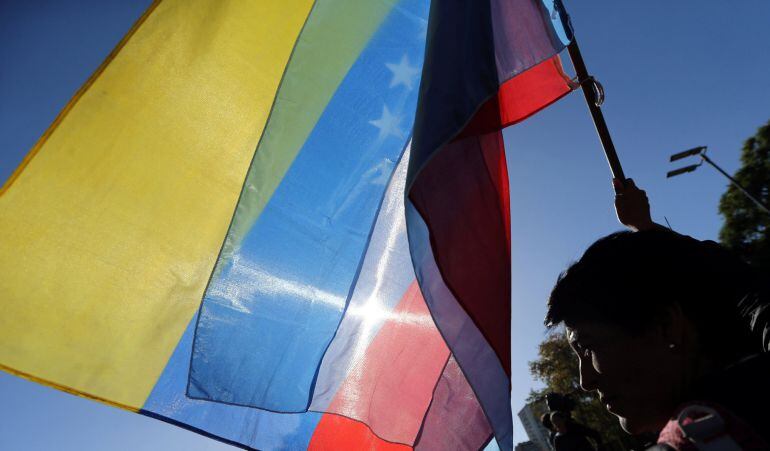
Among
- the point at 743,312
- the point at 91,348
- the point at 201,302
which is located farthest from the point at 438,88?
the point at 91,348

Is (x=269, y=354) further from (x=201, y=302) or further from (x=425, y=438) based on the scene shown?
(x=425, y=438)

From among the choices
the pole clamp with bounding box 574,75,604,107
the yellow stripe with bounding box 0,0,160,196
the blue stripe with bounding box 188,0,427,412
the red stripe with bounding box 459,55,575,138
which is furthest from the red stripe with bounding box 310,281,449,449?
the yellow stripe with bounding box 0,0,160,196

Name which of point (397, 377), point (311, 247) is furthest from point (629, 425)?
point (311, 247)

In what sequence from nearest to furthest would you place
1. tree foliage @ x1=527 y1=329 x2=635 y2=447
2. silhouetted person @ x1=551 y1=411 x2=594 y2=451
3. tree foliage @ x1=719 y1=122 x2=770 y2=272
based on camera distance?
1. silhouetted person @ x1=551 y1=411 x2=594 y2=451
2. tree foliage @ x1=719 y1=122 x2=770 y2=272
3. tree foliage @ x1=527 y1=329 x2=635 y2=447

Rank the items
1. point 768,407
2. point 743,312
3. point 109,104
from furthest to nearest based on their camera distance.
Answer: point 109,104
point 743,312
point 768,407

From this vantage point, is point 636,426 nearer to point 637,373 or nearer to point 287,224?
point 637,373

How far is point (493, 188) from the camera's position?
1.98 meters

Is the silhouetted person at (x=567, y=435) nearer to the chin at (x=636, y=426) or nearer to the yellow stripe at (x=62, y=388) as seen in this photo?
the chin at (x=636, y=426)

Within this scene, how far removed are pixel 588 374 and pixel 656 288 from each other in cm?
28

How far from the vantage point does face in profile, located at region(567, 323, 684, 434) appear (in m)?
1.06

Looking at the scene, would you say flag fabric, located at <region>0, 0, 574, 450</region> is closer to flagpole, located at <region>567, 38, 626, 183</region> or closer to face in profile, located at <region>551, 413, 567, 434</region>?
flagpole, located at <region>567, 38, 626, 183</region>

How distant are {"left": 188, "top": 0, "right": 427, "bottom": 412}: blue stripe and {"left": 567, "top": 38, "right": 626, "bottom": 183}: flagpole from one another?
2.80ft

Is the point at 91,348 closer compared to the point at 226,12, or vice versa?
the point at 91,348

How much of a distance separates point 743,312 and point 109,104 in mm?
2537
